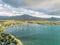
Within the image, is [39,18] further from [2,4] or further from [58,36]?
[2,4]

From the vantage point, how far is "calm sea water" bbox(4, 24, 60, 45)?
6570 mm

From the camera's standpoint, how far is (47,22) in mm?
6777

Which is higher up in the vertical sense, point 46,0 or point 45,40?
point 46,0

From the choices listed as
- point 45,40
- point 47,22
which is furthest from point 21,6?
point 45,40

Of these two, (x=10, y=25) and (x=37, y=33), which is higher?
(x=10, y=25)

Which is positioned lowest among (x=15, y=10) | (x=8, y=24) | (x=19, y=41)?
(x=19, y=41)

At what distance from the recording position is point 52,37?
21.7ft

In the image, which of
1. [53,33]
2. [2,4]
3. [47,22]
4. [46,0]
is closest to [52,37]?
[53,33]

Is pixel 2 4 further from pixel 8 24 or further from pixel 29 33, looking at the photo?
pixel 29 33

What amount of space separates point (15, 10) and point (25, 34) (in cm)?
104

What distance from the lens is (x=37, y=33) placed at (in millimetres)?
6629

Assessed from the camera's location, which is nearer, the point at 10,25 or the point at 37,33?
the point at 37,33

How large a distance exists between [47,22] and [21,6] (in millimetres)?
1234

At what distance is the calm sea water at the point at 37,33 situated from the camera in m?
6.57
